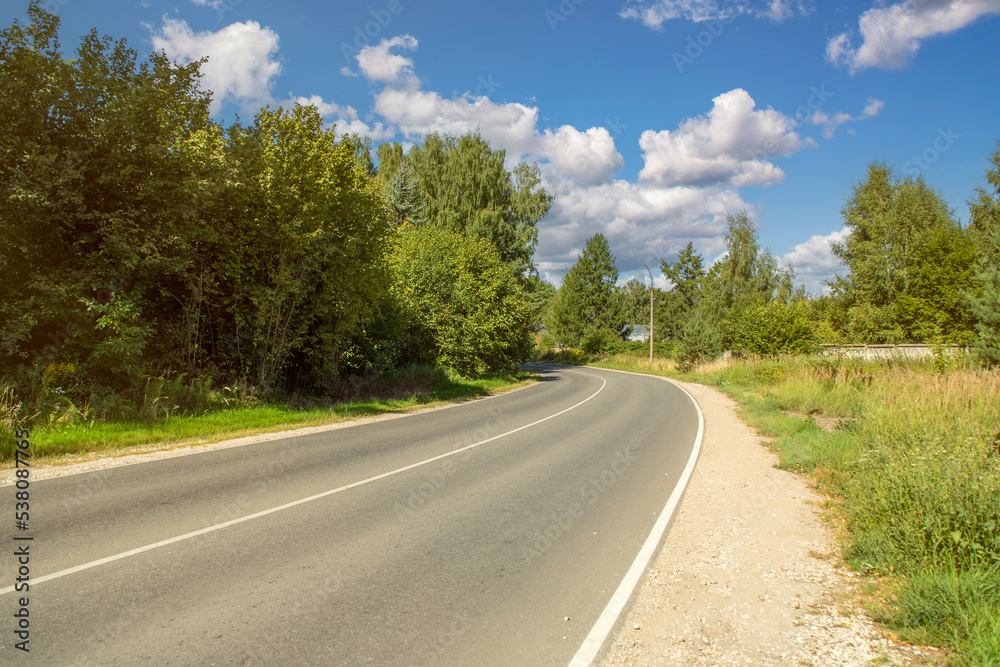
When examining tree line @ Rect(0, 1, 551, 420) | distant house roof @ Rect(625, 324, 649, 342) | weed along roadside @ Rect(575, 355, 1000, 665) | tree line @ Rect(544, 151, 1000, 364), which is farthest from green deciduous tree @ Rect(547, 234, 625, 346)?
weed along roadside @ Rect(575, 355, 1000, 665)

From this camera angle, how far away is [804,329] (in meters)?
24.4

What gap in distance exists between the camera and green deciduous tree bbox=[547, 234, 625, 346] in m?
66.7

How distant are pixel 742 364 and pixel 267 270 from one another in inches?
1016

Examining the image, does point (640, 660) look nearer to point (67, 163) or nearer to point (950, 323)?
point (67, 163)

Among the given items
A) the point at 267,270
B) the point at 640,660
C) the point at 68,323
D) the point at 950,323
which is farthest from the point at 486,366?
the point at 950,323

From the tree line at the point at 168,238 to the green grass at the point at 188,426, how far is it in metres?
1.26

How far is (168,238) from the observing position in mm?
10656

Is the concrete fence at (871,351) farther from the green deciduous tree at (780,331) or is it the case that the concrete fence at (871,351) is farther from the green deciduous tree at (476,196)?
the green deciduous tree at (476,196)

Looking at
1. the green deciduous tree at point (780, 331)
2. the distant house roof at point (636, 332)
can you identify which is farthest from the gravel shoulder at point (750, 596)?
the distant house roof at point (636, 332)

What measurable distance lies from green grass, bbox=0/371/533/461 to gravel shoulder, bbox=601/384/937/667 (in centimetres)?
855

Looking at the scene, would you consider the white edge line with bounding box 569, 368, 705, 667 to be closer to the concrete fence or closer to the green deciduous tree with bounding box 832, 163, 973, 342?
the concrete fence

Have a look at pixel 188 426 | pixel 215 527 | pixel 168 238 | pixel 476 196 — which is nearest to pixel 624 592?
pixel 215 527

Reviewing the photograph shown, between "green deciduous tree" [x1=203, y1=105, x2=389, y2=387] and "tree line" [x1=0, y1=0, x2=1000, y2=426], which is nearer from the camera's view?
"tree line" [x1=0, y1=0, x2=1000, y2=426]

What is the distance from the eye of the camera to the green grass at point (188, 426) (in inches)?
316
